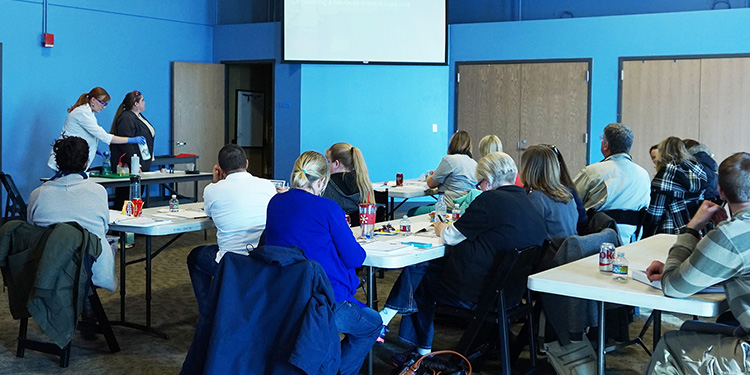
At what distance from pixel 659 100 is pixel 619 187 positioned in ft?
14.3

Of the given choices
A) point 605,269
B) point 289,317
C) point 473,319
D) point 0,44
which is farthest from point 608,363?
point 0,44

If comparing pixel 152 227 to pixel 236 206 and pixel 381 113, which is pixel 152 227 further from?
pixel 381 113

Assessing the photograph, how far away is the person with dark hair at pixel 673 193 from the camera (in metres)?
5.32

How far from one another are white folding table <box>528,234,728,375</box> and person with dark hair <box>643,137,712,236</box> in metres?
2.24

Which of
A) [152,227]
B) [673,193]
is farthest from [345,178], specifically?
[673,193]

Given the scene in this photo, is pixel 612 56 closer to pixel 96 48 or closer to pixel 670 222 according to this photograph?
pixel 670 222

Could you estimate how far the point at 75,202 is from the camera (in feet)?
13.1

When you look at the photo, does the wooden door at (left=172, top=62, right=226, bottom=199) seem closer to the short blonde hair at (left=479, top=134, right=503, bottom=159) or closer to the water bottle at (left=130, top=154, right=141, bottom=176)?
the water bottle at (left=130, top=154, right=141, bottom=176)

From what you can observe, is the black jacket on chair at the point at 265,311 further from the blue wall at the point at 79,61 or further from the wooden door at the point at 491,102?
the wooden door at the point at 491,102

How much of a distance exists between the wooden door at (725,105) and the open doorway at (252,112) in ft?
19.8

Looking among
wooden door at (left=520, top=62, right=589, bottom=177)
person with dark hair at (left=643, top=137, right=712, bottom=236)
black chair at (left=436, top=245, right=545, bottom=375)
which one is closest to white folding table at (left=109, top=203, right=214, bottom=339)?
black chair at (left=436, top=245, right=545, bottom=375)

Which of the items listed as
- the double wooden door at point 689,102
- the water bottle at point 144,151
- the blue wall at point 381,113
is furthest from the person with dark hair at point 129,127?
the double wooden door at point 689,102

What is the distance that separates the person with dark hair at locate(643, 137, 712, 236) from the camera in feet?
17.4

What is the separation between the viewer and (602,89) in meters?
9.42
